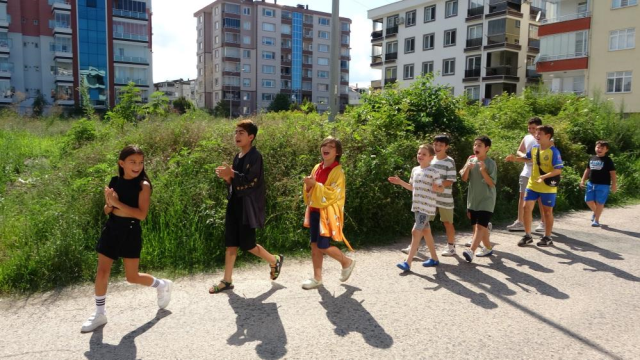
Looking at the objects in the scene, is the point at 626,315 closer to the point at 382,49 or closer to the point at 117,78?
the point at 382,49

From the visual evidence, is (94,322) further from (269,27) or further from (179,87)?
(179,87)

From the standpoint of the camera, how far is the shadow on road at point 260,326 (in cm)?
359

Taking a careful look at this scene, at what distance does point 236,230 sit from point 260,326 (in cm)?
118

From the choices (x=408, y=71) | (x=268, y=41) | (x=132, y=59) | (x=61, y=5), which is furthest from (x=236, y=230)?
(x=268, y=41)

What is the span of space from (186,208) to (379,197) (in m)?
2.97

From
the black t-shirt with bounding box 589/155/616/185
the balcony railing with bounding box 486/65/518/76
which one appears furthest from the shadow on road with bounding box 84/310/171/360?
the balcony railing with bounding box 486/65/518/76

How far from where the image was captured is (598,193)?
8875 millimetres

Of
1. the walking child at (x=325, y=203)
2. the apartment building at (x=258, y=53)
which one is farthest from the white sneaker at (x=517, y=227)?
the apartment building at (x=258, y=53)

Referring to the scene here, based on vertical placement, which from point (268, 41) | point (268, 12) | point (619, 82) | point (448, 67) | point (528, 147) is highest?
point (268, 12)

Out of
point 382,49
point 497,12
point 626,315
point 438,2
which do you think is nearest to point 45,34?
point 382,49

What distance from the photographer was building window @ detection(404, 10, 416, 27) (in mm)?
49141

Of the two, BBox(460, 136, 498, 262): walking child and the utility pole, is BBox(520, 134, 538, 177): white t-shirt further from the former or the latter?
the utility pole

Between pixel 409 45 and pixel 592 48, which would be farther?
pixel 409 45

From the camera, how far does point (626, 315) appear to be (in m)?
4.39
